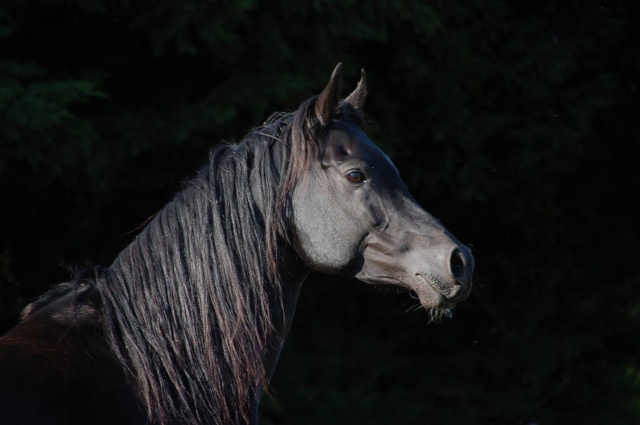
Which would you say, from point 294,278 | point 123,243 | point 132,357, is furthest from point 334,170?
point 123,243

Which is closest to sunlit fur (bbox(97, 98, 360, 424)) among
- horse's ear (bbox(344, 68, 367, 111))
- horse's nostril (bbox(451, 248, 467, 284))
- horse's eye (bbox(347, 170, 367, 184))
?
horse's eye (bbox(347, 170, 367, 184))

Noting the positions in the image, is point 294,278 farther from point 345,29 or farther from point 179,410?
point 345,29

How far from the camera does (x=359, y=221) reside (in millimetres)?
2297

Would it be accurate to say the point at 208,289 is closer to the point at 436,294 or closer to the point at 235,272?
the point at 235,272

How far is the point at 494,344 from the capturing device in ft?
22.7

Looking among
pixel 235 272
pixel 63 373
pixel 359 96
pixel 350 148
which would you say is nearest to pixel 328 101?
pixel 350 148

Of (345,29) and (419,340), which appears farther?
(419,340)

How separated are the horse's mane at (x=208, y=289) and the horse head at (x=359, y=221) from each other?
0.05 meters

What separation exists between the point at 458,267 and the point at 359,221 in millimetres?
299

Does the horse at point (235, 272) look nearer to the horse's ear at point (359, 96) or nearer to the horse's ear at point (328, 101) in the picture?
the horse's ear at point (328, 101)

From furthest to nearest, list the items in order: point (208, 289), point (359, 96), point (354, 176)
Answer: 1. point (359, 96)
2. point (354, 176)
3. point (208, 289)

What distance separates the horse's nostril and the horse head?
5 cm

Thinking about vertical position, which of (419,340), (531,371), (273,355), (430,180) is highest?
(273,355)

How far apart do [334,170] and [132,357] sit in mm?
741
